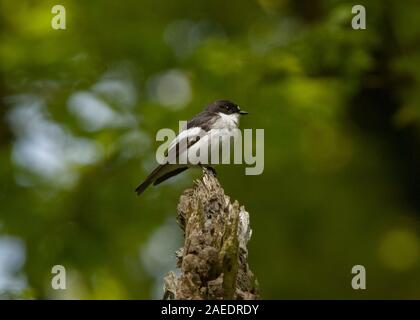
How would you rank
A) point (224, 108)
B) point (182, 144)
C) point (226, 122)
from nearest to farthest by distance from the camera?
point (182, 144) < point (226, 122) < point (224, 108)

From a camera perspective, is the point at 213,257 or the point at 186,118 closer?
the point at 213,257

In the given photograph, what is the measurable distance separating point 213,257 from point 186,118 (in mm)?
6159

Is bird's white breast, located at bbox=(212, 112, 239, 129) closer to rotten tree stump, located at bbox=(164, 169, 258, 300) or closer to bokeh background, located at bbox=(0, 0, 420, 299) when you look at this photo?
bokeh background, located at bbox=(0, 0, 420, 299)

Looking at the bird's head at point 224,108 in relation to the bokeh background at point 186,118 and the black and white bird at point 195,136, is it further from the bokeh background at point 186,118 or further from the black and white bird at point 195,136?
the bokeh background at point 186,118

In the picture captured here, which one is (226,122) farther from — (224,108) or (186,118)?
(186,118)

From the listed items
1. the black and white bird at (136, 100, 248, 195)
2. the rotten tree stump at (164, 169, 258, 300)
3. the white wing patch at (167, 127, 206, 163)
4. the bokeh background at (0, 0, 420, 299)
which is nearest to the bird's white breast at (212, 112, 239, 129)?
the black and white bird at (136, 100, 248, 195)

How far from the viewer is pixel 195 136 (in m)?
9.20

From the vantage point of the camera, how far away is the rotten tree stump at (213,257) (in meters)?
5.45

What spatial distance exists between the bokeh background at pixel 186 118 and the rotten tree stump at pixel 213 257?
17.3 ft

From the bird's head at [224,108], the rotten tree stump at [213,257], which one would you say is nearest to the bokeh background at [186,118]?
the bird's head at [224,108]

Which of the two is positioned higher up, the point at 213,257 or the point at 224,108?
the point at 224,108

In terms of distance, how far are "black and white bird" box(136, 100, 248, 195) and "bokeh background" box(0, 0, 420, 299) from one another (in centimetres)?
189

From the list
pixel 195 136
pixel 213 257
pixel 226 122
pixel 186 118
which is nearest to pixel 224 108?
pixel 226 122

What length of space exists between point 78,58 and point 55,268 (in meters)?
2.83
